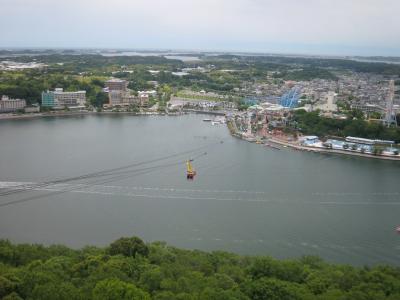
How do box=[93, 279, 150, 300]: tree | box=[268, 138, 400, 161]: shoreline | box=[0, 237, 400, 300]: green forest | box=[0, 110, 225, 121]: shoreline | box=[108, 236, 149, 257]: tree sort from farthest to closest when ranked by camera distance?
1. box=[0, 110, 225, 121]: shoreline
2. box=[268, 138, 400, 161]: shoreline
3. box=[108, 236, 149, 257]: tree
4. box=[0, 237, 400, 300]: green forest
5. box=[93, 279, 150, 300]: tree

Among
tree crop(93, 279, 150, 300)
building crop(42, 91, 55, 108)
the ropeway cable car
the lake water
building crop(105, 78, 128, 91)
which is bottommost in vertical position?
the lake water

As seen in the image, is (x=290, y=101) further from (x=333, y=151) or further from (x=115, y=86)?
(x=333, y=151)

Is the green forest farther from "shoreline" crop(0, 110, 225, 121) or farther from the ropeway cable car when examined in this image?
"shoreline" crop(0, 110, 225, 121)

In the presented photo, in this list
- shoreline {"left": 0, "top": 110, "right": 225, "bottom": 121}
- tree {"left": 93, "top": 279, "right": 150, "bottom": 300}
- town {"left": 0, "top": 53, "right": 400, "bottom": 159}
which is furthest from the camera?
shoreline {"left": 0, "top": 110, "right": 225, "bottom": 121}

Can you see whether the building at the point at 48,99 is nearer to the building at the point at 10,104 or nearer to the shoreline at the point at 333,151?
the building at the point at 10,104

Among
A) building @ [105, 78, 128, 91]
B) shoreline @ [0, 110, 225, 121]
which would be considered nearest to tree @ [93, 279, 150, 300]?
shoreline @ [0, 110, 225, 121]

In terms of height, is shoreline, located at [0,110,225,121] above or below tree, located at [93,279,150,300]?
below

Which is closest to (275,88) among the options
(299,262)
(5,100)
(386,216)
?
(5,100)

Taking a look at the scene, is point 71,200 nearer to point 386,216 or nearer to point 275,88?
point 386,216

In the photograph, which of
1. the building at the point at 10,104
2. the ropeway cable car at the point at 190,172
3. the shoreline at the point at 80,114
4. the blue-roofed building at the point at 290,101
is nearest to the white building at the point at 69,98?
the shoreline at the point at 80,114
